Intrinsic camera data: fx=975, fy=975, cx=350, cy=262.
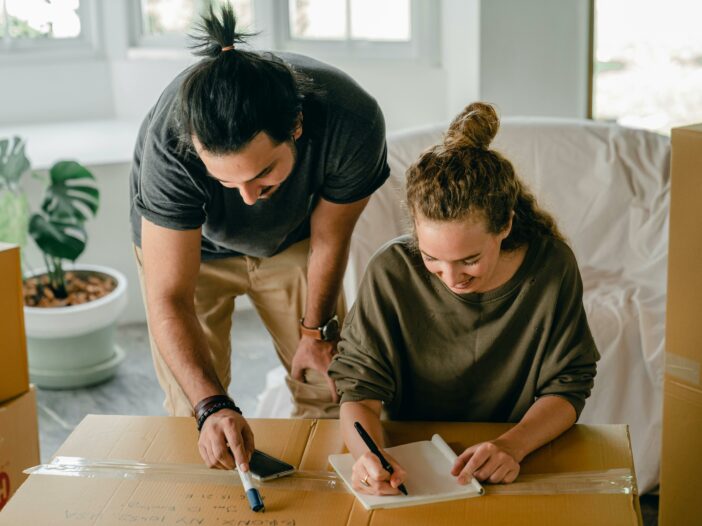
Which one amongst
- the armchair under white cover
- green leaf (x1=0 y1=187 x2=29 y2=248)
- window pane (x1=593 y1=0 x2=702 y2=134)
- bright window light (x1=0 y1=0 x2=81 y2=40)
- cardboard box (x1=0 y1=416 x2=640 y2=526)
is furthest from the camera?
bright window light (x1=0 y1=0 x2=81 y2=40)

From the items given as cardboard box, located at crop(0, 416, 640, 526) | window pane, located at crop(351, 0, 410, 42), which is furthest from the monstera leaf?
cardboard box, located at crop(0, 416, 640, 526)

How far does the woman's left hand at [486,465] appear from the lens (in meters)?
1.31

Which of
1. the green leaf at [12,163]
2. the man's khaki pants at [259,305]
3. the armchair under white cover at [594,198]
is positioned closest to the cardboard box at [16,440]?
the man's khaki pants at [259,305]

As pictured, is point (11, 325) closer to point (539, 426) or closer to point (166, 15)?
point (539, 426)

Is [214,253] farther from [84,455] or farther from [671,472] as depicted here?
[671,472]

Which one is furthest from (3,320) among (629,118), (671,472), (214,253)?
(629,118)

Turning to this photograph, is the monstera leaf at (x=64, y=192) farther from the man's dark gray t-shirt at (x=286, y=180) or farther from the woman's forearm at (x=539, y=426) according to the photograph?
the woman's forearm at (x=539, y=426)

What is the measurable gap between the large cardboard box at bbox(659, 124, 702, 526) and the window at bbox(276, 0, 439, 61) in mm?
1860

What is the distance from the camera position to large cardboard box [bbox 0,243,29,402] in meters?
1.78

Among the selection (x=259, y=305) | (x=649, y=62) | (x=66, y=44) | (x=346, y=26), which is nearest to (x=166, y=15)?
(x=66, y=44)

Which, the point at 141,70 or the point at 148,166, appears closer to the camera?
the point at 148,166

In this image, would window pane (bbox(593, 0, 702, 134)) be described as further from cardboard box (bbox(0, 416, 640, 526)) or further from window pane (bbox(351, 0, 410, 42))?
cardboard box (bbox(0, 416, 640, 526))

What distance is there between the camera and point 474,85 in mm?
3039

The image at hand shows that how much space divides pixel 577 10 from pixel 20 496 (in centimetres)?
231
